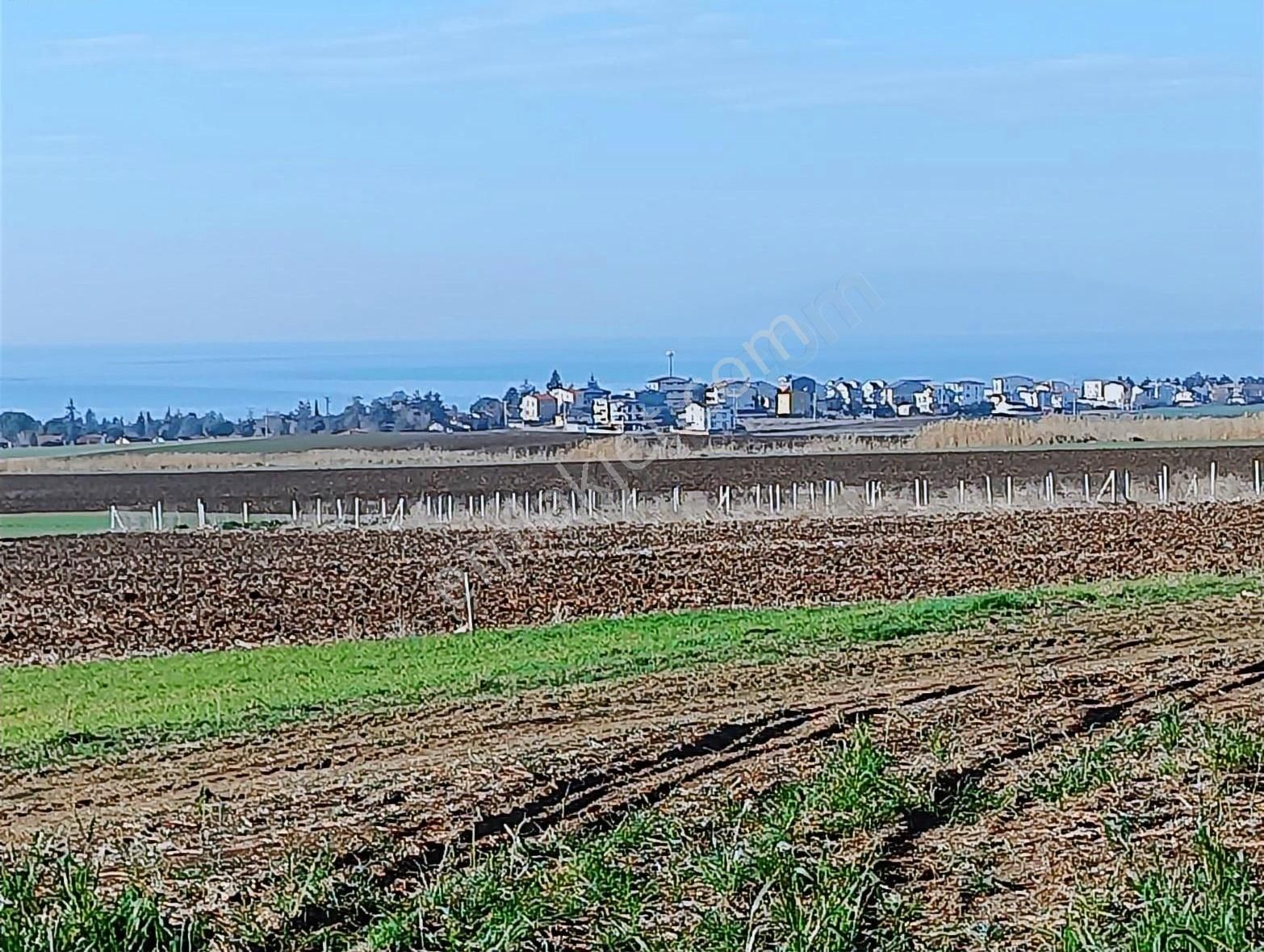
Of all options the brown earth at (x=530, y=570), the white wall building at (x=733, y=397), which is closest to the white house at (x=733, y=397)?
the white wall building at (x=733, y=397)

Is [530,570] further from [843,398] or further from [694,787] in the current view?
[843,398]

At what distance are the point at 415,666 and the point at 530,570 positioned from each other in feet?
49.2

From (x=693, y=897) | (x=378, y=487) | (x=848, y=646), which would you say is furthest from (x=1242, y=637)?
(x=378, y=487)

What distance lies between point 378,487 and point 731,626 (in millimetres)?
52955

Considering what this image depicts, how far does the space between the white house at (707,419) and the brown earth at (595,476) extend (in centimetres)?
1085

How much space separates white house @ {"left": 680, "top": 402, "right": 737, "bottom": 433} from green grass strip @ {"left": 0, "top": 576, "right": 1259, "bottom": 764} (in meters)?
76.2

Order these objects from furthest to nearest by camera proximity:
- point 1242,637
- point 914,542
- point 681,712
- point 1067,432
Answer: point 1067,432
point 914,542
point 1242,637
point 681,712

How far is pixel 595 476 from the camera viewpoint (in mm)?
76500

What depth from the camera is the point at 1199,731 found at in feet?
30.2

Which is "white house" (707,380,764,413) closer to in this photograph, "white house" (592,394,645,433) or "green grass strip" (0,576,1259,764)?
"white house" (592,394,645,433)

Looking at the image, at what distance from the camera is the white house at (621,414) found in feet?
336

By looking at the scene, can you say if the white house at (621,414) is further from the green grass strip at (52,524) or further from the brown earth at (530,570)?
the brown earth at (530,570)

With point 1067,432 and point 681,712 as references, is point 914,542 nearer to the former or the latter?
point 681,712

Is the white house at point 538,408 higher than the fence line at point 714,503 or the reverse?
higher
